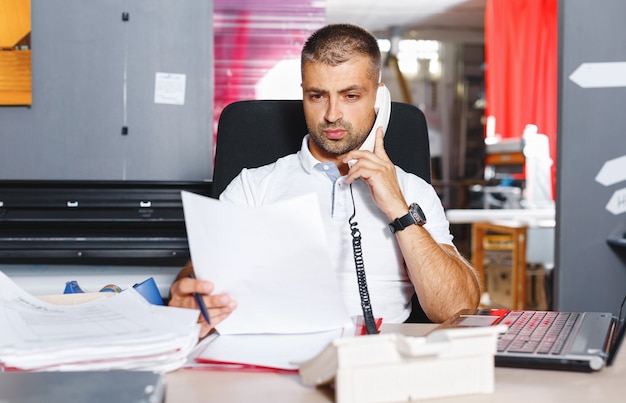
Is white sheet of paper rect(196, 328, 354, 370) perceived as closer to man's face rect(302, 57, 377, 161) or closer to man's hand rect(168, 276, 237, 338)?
man's hand rect(168, 276, 237, 338)

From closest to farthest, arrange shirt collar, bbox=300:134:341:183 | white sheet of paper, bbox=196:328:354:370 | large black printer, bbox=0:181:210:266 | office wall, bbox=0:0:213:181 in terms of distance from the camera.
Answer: white sheet of paper, bbox=196:328:354:370 < shirt collar, bbox=300:134:341:183 < large black printer, bbox=0:181:210:266 < office wall, bbox=0:0:213:181

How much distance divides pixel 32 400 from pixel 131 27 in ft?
8.20

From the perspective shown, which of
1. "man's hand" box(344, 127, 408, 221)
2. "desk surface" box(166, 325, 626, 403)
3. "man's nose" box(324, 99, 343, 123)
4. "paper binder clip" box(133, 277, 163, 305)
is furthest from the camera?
"man's nose" box(324, 99, 343, 123)

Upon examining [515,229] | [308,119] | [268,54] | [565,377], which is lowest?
[515,229]

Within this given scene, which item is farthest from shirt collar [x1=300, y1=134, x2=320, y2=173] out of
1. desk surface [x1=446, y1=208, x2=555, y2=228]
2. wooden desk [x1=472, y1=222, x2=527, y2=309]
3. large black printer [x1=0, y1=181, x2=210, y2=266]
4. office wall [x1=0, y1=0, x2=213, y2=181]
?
wooden desk [x1=472, y1=222, x2=527, y2=309]

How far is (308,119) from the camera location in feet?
5.20

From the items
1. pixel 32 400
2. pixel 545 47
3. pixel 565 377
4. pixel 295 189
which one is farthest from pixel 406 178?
pixel 545 47

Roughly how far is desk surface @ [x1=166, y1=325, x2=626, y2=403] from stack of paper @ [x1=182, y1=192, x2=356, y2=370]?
39mm

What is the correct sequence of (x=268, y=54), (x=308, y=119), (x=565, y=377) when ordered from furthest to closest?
(x=268, y=54)
(x=308, y=119)
(x=565, y=377)

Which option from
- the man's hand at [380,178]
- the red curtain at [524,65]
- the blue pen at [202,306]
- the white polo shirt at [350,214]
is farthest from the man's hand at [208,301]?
the red curtain at [524,65]

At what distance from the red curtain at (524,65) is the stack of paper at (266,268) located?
4496 millimetres

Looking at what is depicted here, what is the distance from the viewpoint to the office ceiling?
6723 millimetres

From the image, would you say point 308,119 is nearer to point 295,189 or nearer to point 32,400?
point 295,189

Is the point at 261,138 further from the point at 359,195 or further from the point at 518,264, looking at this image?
the point at 518,264
